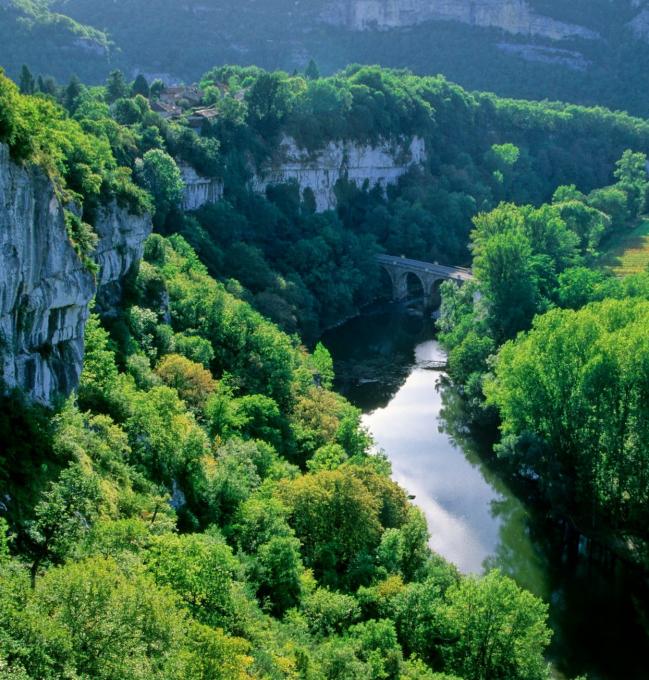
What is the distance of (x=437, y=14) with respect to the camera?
144625 millimetres

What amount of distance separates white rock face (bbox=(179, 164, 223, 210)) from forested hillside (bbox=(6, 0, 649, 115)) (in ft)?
214

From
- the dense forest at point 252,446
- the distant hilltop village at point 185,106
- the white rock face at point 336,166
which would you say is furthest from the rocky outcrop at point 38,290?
the white rock face at point 336,166

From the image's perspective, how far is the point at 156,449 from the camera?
27.7 m

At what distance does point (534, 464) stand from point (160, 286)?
20.2 m

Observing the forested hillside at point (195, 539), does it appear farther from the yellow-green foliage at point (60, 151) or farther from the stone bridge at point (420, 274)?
the stone bridge at point (420, 274)

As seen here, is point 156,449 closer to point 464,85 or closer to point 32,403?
point 32,403

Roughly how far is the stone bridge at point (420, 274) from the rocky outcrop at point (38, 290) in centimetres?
4571

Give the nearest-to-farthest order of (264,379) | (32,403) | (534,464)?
(32,403) → (534,464) → (264,379)

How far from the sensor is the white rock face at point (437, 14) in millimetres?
139875

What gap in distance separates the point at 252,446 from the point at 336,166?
171 feet

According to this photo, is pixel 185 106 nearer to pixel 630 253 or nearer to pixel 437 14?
pixel 630 253

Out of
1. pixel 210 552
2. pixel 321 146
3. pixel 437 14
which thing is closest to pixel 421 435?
pixel 210 552

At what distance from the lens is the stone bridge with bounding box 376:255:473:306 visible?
6888cm

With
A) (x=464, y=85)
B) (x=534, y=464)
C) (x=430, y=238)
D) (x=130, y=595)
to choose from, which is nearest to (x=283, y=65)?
(x=464, y=85)
